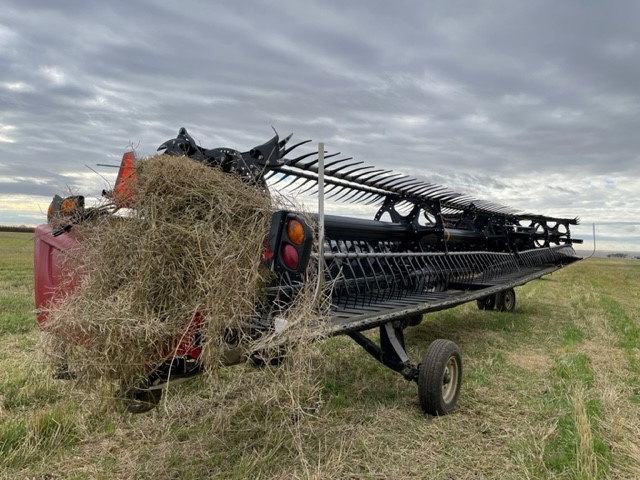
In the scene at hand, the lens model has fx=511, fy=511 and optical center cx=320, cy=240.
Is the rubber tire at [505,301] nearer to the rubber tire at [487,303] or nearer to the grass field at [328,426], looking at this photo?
the rubber tire at [487,303]

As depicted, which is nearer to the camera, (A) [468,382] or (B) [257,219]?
(B) [257,219]

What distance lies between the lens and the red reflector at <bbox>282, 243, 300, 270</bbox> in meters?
2.73

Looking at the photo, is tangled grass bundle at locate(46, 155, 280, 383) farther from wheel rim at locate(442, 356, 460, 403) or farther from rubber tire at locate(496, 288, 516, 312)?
rubber tire at locate(496, 288, 516, 312)

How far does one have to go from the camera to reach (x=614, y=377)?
4883mm

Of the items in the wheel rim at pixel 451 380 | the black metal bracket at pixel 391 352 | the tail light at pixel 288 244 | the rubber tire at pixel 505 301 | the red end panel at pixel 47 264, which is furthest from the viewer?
the rubber tire at pixel 505 301

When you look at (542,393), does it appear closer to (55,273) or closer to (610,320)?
(55,273)

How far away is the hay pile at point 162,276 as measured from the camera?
2490 mm

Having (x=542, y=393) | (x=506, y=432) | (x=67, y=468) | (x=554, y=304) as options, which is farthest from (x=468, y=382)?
(x=554, y=304)

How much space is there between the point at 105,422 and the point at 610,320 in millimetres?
8396

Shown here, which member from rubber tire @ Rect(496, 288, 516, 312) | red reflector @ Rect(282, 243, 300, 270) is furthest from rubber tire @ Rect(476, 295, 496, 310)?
red reflector @ Rect(282, 243, 300, 270)

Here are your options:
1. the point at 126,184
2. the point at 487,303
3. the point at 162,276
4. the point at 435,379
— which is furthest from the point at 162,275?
the point at 487,303

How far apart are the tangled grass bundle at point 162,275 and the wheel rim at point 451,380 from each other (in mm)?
1884

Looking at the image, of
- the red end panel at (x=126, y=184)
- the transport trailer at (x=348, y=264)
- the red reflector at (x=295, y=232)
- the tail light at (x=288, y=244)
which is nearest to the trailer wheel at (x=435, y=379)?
the transport trailer at (x=348, y=264)

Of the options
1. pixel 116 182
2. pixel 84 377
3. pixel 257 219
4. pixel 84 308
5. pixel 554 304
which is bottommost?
pixel 554 304
